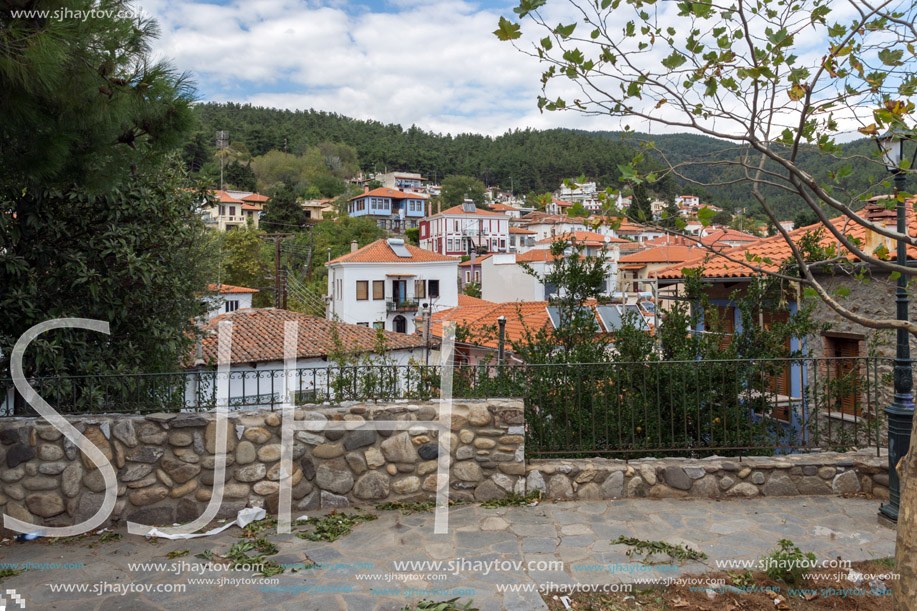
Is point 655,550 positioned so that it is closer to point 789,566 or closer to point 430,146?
point 789,566

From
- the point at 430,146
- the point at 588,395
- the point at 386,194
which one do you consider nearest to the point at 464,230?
the point at 386,194

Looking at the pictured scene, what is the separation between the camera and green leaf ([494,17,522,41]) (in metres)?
3.91

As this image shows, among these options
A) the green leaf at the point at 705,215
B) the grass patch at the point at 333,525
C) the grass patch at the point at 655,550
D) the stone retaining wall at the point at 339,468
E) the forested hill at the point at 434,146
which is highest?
the forested hill at the point at 434,146

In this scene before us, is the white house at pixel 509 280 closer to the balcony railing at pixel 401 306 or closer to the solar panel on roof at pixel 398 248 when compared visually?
the balcony railing at pixel 401 306

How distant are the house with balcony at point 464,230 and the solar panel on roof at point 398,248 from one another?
70.1ft

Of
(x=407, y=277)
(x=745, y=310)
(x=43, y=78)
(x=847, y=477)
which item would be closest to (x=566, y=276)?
(x=745, y=310)

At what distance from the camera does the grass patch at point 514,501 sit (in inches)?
209

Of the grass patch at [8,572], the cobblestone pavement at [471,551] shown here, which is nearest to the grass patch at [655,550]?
the cobblestone pavement at [471,551]

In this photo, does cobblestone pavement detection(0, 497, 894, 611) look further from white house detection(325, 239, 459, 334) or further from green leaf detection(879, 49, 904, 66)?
white house detection(325, 239, 459, 334)

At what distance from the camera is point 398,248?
140ft

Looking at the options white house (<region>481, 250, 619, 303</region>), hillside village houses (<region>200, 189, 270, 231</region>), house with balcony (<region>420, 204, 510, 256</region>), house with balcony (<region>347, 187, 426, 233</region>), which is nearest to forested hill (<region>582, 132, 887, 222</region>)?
white house (<region>481, 250, 619, 303</region>)

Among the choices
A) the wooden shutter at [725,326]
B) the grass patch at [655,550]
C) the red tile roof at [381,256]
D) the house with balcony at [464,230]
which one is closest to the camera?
the grass patch at [655,550]

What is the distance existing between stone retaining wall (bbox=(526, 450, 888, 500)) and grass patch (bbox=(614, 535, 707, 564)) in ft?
3.25

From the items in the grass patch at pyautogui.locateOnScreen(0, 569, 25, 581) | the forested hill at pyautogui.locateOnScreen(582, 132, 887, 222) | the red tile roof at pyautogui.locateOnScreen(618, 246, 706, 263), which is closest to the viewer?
the grass patch at pyautogui.locateOnScreen(0, 569, 25, 581)
